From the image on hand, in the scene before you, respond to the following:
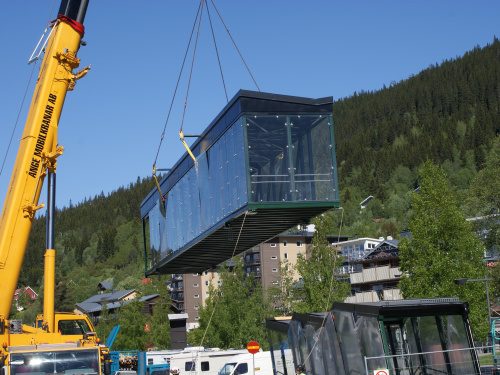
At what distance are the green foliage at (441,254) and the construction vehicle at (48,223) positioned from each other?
848 inches

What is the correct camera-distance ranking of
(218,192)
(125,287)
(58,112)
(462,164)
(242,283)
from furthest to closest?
(462,164), (125,287), (242,283), (58,112), (218,192)

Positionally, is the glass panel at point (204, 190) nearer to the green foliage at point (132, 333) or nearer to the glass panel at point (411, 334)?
the glass panel at point (411, 334)

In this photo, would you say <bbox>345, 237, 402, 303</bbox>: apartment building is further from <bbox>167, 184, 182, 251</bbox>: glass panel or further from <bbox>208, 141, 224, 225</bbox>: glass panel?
<bbox>208, 141, 224, 225</bbox>: glass panel

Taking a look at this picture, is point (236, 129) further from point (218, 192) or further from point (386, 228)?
point (386, 228)

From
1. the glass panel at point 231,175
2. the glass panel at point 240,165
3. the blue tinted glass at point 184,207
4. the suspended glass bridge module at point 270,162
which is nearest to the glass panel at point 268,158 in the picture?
the suspended glass bridge module at point 270,162

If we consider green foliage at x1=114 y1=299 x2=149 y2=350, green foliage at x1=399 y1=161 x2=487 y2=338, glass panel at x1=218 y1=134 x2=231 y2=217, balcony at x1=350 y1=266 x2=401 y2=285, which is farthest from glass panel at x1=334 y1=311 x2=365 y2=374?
balcony at x1=350 y1=266 x2=401 y2=285

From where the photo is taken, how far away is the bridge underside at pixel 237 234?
52.2ft

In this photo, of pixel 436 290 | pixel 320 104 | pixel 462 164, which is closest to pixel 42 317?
pixel 320 104

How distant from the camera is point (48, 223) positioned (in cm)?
1789

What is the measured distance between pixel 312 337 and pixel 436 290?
21.6 metres

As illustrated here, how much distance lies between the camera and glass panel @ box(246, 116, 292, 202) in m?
15.5

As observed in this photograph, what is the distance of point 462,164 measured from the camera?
196375mm

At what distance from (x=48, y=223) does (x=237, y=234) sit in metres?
5.56

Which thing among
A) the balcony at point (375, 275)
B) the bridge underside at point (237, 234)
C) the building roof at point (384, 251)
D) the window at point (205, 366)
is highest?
the building roof at point (384, 251)
